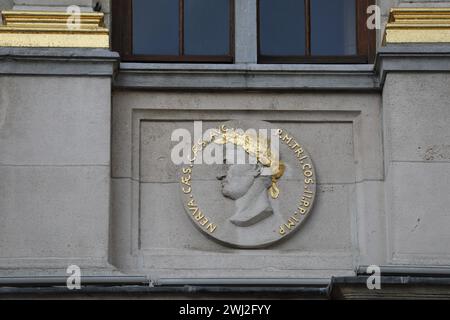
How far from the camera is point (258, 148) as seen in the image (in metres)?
21.4

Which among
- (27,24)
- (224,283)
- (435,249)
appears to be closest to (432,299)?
(435,249)

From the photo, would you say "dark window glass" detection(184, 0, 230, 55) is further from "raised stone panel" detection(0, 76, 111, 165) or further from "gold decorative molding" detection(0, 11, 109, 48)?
"raised stone panel" detection(0, 76, 111, 165)

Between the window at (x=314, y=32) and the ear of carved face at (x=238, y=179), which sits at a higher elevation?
the window at (x=314, y=32)

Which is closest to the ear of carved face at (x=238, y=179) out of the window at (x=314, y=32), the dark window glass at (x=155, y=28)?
the window at (x=314, y=32)

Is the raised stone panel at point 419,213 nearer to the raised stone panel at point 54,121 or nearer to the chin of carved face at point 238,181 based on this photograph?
the chin of carved face at point 238,181

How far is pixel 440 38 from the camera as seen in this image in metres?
21.5

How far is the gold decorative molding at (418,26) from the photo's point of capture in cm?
2152

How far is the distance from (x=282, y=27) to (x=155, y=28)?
4.61 feet

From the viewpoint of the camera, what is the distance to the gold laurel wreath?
69.9 feet

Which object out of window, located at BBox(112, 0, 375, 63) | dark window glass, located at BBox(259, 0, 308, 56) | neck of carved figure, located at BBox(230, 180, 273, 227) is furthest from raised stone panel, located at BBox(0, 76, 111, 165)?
dark window glass, located at BBox(259, 0, 308, 56)

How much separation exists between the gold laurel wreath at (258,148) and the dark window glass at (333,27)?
1.35 m

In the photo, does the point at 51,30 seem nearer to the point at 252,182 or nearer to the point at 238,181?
the point at 238,181

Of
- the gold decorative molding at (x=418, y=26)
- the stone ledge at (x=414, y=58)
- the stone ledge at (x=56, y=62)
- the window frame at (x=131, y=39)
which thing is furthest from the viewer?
the window frame at (x=131, y=39)

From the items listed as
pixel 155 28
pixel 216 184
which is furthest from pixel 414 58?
pixel 155 28
